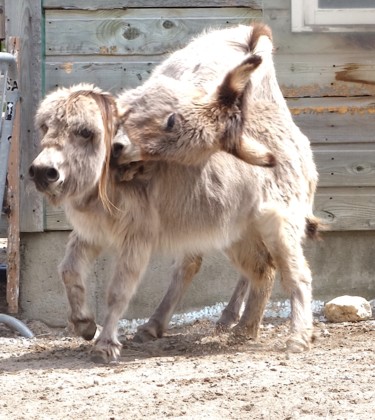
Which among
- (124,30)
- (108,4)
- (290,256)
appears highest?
(108,4)

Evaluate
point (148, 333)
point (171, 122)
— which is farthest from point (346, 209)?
point (171, 122)

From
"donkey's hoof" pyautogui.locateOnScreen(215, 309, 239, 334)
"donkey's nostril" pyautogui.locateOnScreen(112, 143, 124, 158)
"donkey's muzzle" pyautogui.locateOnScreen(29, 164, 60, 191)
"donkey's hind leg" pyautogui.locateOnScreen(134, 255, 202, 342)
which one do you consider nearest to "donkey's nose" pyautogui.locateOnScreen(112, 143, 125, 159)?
"donkey's nostril" pyautogui.locateOnScreen(112, 143, 124, 158)

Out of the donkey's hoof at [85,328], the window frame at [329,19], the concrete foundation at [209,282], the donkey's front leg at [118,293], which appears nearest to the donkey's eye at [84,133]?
the donkey's front leg at [118,293]

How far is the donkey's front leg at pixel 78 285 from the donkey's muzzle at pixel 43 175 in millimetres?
612

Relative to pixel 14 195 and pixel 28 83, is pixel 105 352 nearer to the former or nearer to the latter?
pixel 14 195

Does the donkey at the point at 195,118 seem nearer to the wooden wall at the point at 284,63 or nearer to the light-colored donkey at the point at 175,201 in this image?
the light-colored donkey at the point at 175,201

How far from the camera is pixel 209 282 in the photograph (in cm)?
803

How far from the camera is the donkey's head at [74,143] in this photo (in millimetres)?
5672

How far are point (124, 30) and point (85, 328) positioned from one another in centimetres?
258

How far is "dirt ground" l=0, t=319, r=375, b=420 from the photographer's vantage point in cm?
465

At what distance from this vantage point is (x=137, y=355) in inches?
246

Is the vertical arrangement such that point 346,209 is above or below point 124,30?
below

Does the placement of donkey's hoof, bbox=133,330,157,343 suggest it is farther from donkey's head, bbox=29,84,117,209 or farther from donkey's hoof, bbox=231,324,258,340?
donkey's head, bbox=29,84,117,209

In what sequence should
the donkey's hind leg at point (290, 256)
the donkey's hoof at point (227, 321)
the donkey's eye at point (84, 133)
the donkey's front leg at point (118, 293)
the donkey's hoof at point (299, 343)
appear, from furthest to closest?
the donkey's hoof at point (227, 321), the donkey's hind leg at point (290, 256), the donkey's hoof at point (299, 343), the donkey's front leg at point (118, 293), the donkey's eye at point (84, 133)
